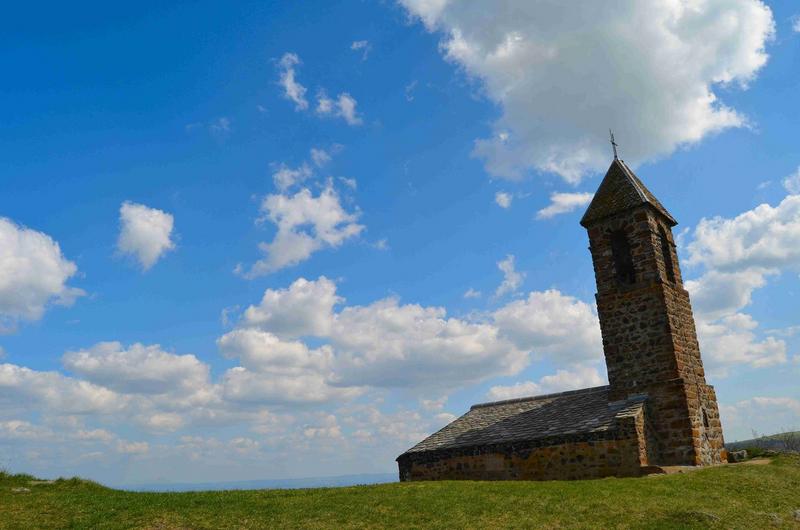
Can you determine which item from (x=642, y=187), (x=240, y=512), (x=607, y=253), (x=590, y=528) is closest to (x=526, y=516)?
(x=590, y=528)

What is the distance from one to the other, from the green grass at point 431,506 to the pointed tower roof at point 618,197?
10.9m

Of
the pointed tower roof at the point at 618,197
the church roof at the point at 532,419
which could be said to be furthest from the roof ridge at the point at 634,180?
the church roof at the point at 532,419

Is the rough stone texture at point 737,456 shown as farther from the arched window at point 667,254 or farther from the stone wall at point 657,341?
the arched window at point 667,254

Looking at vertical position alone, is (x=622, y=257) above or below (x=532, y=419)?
above

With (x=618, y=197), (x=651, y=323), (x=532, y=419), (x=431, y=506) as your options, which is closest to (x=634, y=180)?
(x=618, y=197)

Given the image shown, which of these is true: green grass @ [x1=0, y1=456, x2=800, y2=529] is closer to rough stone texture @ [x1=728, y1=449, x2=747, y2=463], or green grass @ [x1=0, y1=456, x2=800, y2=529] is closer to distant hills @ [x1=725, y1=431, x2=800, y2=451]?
rough stone texture @ [x1=728, y1=449, x2=747, y2=463]

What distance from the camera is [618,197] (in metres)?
24.7

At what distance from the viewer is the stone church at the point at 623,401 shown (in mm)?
20672

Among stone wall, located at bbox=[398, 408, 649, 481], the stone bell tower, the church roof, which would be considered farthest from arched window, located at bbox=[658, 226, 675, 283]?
stone wall, located at bbox=[398, 408, 649, 481]

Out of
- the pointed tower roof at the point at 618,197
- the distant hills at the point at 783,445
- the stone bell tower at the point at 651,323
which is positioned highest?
the pointed tower roof at the point at 618,197

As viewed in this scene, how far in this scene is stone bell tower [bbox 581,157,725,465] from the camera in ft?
69.4

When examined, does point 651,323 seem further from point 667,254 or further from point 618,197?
point 618,197

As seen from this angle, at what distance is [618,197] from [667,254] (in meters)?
3.14

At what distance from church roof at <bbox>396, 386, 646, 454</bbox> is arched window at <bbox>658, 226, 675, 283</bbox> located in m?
5.36
